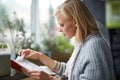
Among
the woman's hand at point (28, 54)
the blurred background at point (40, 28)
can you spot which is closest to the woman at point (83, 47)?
the woman's hand at point (28, 54)

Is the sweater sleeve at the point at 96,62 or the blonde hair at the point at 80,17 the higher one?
the blonde hair at the point at 80,17

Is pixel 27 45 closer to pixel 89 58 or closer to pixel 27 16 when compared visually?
pixel 27 16

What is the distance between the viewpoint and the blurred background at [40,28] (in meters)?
2.78

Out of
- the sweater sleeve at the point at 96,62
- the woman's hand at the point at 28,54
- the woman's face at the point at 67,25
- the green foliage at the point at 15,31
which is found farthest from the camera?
the green foliage at the point at 15,31

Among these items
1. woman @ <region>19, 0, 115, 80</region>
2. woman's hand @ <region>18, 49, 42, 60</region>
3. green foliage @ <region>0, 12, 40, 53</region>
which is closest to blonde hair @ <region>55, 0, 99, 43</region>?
woman @ <region>19, 0, 115, 80</region>

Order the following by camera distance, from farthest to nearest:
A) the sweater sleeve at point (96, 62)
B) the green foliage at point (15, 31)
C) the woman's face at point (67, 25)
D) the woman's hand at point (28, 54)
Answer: the green foliage at point (15, 31), the woman's hand at point (28, 54), the woman's face at point (67, 25), the sweater sleeve at point (96, 62)

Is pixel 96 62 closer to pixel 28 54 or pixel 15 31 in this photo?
pixel 28 54

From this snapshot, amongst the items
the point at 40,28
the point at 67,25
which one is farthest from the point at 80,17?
the point at 40,28

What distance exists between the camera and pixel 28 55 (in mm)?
2152

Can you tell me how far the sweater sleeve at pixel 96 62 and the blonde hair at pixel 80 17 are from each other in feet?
0.28

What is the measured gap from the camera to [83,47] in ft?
6.14

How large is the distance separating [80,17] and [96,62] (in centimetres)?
30

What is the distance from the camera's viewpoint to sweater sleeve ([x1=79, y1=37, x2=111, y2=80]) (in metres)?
1.78

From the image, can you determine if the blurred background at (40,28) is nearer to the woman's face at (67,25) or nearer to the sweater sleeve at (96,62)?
the woman's face at (67,25)
